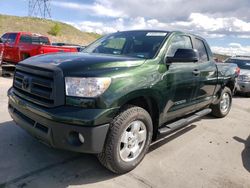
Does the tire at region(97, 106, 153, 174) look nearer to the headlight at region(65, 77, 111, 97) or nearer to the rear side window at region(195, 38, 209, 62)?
the headlight at region(65, 77, 111, 97)

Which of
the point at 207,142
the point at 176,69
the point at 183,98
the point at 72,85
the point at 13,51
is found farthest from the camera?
the point at 13,51

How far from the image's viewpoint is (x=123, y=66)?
342 cm

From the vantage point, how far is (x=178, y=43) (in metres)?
4.55

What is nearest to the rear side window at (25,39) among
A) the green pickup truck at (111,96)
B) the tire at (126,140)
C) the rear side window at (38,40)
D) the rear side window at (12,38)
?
the rear side window at (38,40)

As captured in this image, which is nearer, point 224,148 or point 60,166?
point 60,166

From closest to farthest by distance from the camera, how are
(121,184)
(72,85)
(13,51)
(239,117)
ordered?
(72,85), (121,184), (239,117), (13,51)

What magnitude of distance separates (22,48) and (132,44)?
784 centimetres

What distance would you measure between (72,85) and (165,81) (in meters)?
1.42

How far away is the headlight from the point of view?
10.0ft

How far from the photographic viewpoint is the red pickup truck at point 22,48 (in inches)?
416

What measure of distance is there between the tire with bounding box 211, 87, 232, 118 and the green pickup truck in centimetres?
198

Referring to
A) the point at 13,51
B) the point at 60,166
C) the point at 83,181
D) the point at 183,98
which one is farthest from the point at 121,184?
the point at 13,51

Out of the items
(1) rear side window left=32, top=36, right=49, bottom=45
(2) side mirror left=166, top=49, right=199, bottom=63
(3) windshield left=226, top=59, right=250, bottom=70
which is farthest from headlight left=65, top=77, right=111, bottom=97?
(3) windshield left=226, top=59, right=250, bottom=70

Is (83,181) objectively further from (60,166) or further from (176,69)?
(176,69)
